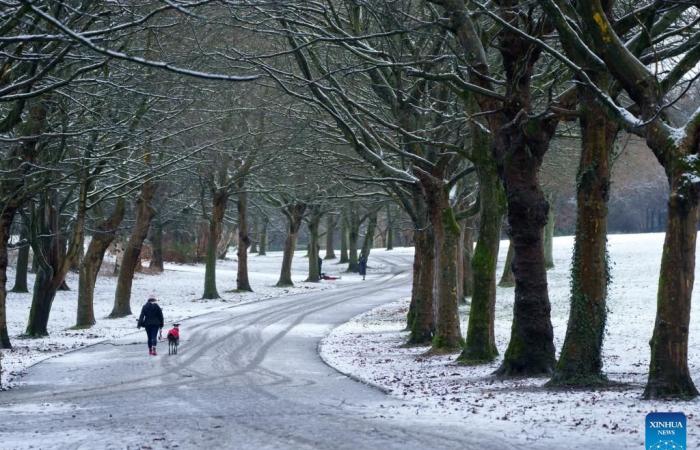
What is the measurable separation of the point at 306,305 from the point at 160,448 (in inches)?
1207

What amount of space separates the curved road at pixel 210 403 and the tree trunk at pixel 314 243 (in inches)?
1082

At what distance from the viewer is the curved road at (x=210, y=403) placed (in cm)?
1038

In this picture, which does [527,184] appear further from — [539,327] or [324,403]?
[324,403]

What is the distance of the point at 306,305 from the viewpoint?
40.7 metres

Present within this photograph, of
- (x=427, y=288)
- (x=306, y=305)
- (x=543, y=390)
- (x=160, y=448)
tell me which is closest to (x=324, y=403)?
(x=543, y=390)

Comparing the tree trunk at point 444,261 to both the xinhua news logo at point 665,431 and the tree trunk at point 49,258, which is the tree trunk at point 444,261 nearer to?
the tree trunk at point 49,258

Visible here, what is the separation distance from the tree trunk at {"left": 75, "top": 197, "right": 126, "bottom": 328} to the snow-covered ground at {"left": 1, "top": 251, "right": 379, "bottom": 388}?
50cm

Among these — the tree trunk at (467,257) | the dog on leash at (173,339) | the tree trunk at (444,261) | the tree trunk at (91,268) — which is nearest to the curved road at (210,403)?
the dog on leash at (173,339)

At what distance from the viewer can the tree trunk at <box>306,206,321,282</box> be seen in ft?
184

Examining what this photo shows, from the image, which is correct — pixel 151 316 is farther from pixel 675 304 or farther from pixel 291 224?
pixel 291 224

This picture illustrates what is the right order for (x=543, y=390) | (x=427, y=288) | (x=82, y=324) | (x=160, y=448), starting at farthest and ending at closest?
1. (x=82, y=324)
2. (x=427, y=288)
3. (x=543, y=390)
4. (x=160, y=448)

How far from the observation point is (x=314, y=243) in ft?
185

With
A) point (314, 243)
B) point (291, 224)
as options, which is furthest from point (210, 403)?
point (314, 243)

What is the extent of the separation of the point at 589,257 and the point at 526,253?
95.6 inches
